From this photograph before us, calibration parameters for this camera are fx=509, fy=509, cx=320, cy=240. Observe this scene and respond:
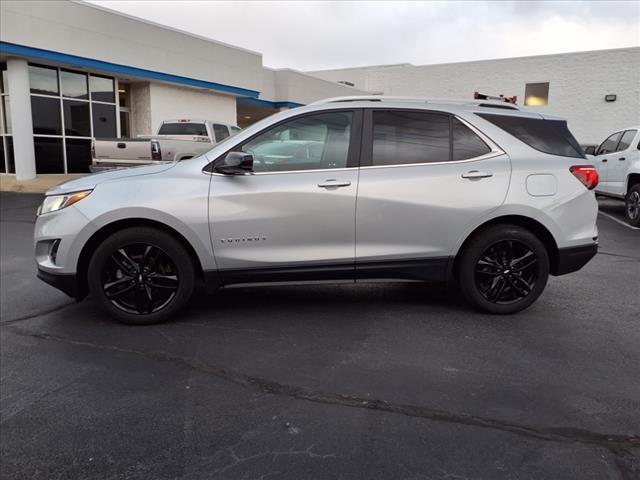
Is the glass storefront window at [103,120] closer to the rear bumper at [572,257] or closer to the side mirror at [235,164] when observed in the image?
the side mirror at [235,164]

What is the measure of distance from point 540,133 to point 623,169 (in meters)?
7.24

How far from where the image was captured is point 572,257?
4.54 meters

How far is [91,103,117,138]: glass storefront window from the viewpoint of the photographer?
18.3 meters

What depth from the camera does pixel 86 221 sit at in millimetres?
4117

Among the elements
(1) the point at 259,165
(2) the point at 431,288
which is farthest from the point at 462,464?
(2) the point at 431,288

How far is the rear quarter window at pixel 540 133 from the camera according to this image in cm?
454

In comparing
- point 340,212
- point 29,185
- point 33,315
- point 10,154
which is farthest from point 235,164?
point 10,154

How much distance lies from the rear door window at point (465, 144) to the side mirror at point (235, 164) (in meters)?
1.77

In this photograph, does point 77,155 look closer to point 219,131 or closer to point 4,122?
point 4,122

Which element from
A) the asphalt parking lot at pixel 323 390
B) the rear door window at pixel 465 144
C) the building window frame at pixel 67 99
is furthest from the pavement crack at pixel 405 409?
the building window frame at pixel 67 99

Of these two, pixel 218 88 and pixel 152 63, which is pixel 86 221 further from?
pixel 218 88

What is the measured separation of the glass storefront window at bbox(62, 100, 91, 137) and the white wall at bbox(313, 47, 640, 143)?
66.6ft

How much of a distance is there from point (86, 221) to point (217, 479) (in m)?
2.57

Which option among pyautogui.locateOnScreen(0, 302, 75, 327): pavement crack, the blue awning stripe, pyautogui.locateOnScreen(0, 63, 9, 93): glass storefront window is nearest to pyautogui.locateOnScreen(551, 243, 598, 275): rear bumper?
pyautogui.locateOnScreen(0, 302, 75, 327): pavement crack
